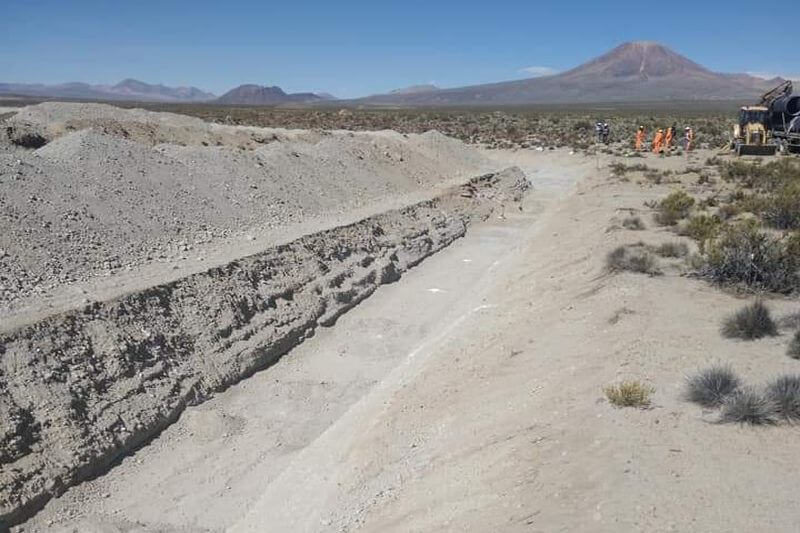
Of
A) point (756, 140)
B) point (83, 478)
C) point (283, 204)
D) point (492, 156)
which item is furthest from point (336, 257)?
point (492, 156)

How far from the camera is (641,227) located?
16.7 metres

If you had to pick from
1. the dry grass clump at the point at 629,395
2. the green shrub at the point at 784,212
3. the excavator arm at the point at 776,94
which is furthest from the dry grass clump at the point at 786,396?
the excavator arm at the point at 776,94

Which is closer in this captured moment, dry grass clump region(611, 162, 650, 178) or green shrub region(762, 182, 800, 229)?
green shrub region(762, 182, 800, 229)

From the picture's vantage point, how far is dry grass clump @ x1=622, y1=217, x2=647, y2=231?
1676cm

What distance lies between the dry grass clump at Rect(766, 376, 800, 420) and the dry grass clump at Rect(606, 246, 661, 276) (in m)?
5.40

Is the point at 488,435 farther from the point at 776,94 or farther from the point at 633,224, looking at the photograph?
the point at 776,94

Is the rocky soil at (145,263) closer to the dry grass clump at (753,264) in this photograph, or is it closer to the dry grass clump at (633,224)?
the dry grass clump at (633,224)

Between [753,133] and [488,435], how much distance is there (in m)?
30.7

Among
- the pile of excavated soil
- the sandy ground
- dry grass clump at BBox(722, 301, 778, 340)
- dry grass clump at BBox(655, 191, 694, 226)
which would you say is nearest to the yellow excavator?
the pile of excavated soil

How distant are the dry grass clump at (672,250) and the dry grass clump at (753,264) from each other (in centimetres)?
141

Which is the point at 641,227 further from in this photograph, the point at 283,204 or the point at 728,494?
the point at 728,494

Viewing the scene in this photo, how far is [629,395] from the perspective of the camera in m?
7.00

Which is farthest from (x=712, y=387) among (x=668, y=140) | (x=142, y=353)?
(x=668, y=140)

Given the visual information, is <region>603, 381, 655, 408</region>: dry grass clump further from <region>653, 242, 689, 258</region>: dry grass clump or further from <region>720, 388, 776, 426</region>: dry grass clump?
<region>653, 242, 689, 258</region>: dry grass clump
